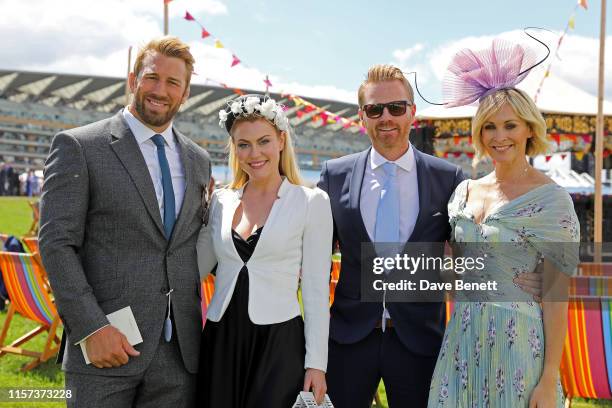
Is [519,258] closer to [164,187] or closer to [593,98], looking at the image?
[164,187]

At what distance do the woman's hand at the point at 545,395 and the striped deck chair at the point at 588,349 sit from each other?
1427mm

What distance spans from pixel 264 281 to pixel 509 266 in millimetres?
1019

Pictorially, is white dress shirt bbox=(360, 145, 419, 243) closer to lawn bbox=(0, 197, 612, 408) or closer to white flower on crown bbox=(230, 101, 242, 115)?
white flower on crown bbox=(230, 101, 242, 115)

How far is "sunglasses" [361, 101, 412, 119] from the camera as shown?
9.62ft

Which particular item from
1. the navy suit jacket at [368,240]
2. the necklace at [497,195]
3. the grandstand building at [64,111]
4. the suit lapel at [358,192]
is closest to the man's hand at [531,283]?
the necklace at [497,195]

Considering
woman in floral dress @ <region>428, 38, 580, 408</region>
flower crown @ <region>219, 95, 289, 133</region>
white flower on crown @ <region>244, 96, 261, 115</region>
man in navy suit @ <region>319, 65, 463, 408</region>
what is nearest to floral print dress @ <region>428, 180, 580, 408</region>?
woman in floral dress @ <region>428, 38, 580, 408</region>

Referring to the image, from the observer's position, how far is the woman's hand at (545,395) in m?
2.35

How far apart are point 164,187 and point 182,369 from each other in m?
0.77

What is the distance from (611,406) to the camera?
455 centimetres

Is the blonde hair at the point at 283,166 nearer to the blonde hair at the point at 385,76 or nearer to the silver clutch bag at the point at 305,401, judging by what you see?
the blonde hair at the point at 385,76

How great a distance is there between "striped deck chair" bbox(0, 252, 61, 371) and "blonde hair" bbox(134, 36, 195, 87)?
3166mm

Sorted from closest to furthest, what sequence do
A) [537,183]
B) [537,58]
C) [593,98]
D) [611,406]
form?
[537,183] → [537,58] → [611,406] → [593,98]

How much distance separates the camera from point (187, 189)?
8.59ft

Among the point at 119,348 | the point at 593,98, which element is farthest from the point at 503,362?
the point at 593,98
